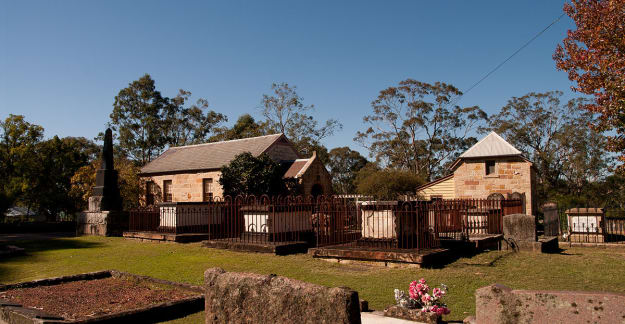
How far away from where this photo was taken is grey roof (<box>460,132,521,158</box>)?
78.7ft

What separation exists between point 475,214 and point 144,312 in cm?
1215

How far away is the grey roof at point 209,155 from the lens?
29.4 m

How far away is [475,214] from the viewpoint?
15.0 m

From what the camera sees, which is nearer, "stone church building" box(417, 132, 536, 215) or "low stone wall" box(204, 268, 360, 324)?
"low stone wall" box(204, 268, 360, 324)

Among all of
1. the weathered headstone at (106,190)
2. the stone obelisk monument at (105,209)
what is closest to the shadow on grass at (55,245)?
the stone obelisk monument at (105,209)

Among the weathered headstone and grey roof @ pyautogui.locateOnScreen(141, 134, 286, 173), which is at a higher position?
grey roof @ pyautogui.locateOnScreen(141, 134, 286, 173)

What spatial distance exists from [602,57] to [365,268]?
12043 mm

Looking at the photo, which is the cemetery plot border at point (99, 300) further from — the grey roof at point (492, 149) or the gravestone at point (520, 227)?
the grey roof at point (492, 149)

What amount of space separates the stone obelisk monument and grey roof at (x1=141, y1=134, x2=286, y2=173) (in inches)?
356

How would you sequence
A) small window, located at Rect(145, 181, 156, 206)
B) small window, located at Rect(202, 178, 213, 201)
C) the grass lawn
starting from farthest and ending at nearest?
small window, located at Rect(145, 181, 156, 206) < small window, located at Rect(202, 178, 213, 201) < the grass lawn

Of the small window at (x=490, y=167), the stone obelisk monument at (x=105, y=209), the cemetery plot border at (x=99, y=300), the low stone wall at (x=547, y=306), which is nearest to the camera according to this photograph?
the low stone wall at (x=547, y=306)

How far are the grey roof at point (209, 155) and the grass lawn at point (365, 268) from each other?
1568cm

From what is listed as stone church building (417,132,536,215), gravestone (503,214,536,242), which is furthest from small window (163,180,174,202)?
gravestone (503,214,536,242)

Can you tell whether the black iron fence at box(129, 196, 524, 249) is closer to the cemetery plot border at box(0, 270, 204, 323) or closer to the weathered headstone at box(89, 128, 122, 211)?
the weathered headstone at box(89, 128, 122, 211)
